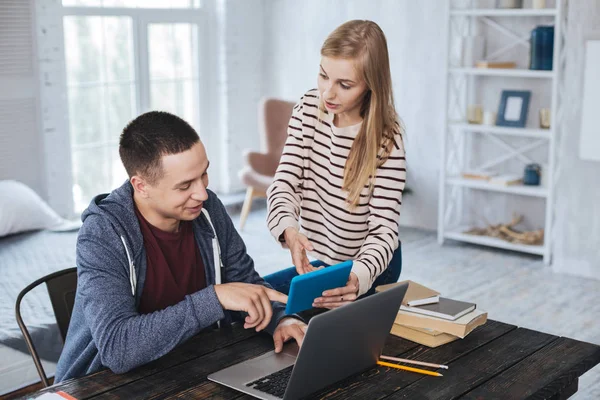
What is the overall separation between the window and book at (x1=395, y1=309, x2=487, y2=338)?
3909 millimetres

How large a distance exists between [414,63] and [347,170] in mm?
3584

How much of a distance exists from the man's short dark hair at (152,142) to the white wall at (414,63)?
12.1ft

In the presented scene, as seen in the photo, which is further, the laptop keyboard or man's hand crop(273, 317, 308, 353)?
man's hand crop(273, 317, 308, 353)

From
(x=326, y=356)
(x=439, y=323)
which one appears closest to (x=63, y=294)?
(x=326, y=356)

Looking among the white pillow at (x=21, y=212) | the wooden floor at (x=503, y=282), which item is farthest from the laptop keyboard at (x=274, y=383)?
the white pillow at (x=21, y=212)

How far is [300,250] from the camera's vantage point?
206 cm

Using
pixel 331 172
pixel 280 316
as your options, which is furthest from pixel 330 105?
pixel 280 316

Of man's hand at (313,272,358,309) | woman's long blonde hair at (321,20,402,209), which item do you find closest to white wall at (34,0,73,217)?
woman's long blonde hair at (321,20,402,209)

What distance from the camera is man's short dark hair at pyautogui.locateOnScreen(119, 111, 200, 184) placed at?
1.79m

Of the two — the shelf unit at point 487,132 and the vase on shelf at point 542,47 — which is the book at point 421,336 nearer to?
the shelf unit at point 487,132

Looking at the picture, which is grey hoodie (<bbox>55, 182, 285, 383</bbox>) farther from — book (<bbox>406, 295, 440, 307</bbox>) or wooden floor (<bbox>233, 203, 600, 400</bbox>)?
Answer: wooden floor (<bbox>233, 203, 600, 400</bbox>)

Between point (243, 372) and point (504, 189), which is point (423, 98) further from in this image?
point (243, 372)

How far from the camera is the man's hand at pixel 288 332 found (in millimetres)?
1796

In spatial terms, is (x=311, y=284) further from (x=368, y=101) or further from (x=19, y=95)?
(x=19, y=95)
